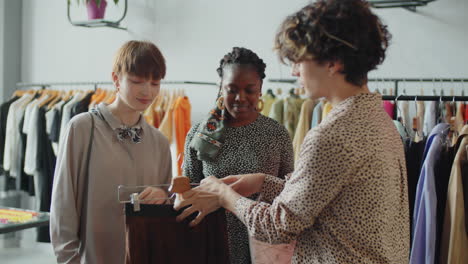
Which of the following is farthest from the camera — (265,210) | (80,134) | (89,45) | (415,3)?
(89,45)

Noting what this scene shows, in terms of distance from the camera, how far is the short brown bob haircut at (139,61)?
1718mm

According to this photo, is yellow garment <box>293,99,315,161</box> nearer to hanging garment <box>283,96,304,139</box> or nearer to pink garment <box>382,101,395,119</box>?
hanging garment <box>283,96,304,139</box>

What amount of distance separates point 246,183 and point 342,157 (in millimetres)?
462

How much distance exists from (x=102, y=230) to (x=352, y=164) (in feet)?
2.86

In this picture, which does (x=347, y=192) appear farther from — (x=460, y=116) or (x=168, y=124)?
(x=168, y=124)

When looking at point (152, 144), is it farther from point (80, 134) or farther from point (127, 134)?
point (80, 134)

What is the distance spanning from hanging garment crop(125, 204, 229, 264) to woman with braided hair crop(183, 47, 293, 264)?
0.34 meters

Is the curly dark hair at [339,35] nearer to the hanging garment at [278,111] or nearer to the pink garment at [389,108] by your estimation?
the pink garment at [389,108]

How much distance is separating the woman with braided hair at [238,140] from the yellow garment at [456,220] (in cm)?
58

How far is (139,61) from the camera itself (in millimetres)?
1719

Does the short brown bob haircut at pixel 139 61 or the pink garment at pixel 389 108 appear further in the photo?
the pink garment at pixel 389 108

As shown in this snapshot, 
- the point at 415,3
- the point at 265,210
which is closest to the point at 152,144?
the point at 265,210

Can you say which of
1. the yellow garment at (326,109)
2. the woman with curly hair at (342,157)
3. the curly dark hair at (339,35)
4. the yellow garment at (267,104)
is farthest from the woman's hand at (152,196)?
the yellow garment at (267,104)

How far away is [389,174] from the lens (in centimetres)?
118
